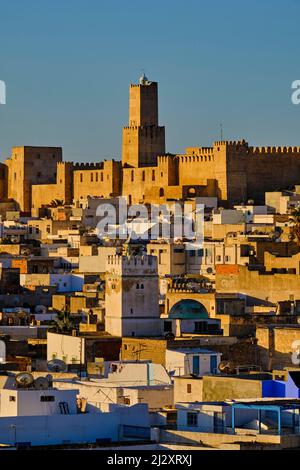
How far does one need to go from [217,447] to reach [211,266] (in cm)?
2960

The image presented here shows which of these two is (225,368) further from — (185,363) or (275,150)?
(275,150)

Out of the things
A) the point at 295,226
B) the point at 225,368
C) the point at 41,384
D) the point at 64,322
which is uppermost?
the point at 295,226

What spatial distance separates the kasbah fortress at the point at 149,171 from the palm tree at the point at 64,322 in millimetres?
31230

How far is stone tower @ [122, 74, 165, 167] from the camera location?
78.8m

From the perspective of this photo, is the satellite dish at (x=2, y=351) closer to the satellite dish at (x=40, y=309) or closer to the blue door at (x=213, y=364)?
the blue door at (x=213, y=364)

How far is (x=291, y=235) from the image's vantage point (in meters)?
51.7

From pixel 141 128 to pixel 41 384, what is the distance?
5410cm

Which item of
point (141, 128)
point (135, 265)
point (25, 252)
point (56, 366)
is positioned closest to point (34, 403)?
point (56, 366)

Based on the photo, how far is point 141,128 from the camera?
78.8m

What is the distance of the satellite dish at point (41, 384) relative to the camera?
81.0ft

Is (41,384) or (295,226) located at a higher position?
(295,226)

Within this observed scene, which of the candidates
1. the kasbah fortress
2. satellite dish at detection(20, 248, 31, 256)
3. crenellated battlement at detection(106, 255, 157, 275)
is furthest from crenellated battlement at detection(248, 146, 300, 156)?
crenellated battlement at detection(106, 255, 157, 275)

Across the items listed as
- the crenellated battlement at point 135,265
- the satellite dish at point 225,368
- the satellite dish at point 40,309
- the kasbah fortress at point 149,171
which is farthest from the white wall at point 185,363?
the kasbah fortress at point 149,171
